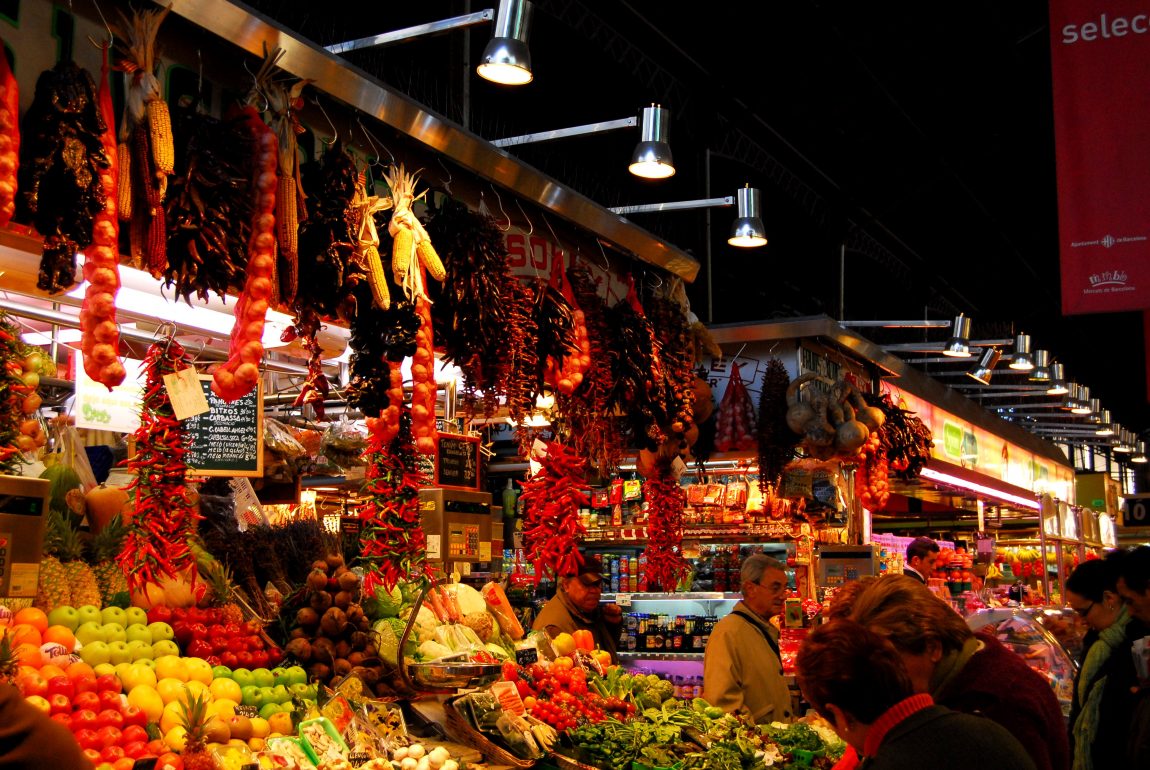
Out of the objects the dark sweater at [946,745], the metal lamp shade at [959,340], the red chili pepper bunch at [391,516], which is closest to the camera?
the dark sweater at [946,745]

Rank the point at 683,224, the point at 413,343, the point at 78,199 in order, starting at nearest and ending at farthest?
1. the point at 78,199
2. the point at 413,343
3. the point at 683,224

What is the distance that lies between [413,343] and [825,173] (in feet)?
37.1

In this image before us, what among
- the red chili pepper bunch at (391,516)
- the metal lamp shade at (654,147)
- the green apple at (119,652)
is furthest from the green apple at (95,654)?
the metal lamp shade at (654,147)

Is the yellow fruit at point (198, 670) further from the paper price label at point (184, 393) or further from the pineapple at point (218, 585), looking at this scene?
the paper price label at point (184, 393)

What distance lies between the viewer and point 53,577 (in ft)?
12.9

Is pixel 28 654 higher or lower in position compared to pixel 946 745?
higher

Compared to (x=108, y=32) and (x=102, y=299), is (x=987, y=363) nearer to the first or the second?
(x=108, y=32)

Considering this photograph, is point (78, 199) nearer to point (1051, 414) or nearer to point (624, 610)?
point (624, 610)

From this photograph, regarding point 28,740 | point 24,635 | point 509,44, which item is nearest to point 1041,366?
point 509,44

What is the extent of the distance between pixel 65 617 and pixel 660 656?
16.9ft

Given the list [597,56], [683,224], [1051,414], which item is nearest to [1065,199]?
[597,56]

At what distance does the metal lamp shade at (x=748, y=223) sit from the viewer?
8055mm

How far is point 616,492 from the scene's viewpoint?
34.5ft

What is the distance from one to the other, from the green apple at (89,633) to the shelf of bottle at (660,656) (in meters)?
5.01
